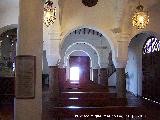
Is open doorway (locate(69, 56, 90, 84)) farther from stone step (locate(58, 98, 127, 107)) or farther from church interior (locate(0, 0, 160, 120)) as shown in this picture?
stone step (locate(58, 98, 127, 107))

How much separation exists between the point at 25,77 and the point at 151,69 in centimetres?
1204

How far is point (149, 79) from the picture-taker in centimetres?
1631

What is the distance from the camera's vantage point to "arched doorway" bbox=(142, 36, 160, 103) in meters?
14.9

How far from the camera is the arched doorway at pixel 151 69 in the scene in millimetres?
14917

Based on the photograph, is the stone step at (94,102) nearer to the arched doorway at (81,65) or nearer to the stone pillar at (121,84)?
the stone pillar at (121,84)

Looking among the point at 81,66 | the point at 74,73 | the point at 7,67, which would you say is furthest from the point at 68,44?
the point at 74,73

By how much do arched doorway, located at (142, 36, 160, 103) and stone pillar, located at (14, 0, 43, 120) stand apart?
415 inches

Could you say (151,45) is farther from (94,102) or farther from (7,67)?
(7,67)

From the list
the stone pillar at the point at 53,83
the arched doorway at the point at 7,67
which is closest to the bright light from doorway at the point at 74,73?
the arched doorway at the point at 7,67

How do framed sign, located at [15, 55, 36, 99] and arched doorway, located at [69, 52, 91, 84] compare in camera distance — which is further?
arched doorway, located at [69, 52, 91, 84]

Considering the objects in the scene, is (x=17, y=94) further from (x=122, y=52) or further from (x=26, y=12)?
(x=122, y=52)

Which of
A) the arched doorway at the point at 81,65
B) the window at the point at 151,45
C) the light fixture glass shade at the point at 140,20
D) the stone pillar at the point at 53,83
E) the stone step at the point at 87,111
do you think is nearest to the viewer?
the stone step at the point at 87,111

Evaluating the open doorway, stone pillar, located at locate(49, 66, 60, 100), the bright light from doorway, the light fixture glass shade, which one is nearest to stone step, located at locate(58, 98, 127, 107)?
the light fixture glass shade

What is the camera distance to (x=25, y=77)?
482cm
